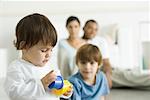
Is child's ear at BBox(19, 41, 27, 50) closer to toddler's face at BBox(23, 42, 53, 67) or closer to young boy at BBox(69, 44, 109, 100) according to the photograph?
toddler's face at BBox(23, 42, 53, 67)

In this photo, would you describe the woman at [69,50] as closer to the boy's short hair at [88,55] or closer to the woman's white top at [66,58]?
the woman's white top at [66,58]

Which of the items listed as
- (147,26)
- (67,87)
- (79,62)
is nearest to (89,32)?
(79,62)

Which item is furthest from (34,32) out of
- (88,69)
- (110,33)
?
(110,33)

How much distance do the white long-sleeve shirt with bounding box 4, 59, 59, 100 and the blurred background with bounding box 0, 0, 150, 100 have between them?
2151mm

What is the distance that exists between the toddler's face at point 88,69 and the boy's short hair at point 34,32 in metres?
0.41

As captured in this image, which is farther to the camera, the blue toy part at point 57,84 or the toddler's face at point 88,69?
the toddler's face at point 88,69

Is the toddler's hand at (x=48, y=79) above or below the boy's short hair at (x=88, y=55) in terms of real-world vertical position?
below

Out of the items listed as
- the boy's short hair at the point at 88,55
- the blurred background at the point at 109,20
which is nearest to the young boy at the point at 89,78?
the boy's short hair at the point at 88,55

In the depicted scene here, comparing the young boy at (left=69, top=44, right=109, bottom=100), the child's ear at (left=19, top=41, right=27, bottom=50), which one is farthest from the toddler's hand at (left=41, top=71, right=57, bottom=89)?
the young boy at (left=69, top=44, right=109, bottom=100)

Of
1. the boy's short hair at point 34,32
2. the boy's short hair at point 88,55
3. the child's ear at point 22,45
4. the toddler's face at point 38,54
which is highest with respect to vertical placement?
the boy's short hair at point 34,32

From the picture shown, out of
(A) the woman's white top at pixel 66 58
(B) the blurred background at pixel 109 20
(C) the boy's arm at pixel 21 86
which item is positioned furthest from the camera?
(B) the blurred background at pixel 109 20

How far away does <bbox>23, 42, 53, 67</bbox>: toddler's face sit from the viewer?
896mm

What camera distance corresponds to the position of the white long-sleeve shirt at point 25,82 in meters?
0.86

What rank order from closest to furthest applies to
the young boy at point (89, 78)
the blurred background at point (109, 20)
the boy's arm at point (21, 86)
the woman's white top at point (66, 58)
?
the boy's arm at point (21, 86) < the young boy at point (89, 78) < the woman's white top at point (66, 58) < the blurred background at point (109, 20)
